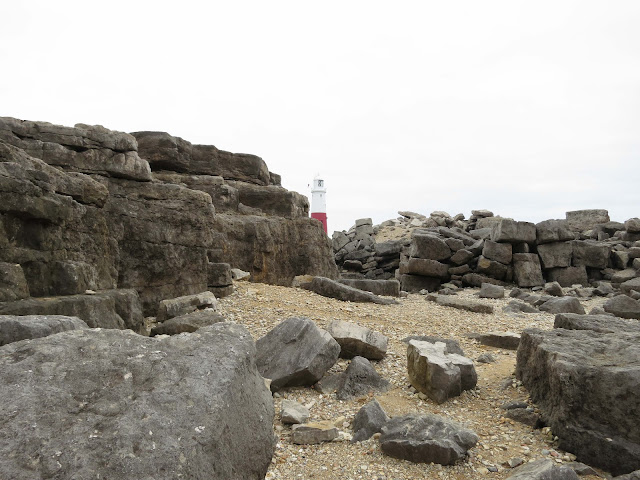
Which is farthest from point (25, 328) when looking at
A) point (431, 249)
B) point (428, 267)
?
point (431, 249)

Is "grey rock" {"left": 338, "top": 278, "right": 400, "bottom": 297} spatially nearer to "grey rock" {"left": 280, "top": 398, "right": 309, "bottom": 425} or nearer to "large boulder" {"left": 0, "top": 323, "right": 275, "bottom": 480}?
"grey rock" {"left": 280, "top": 398, "right": 309, "bottom": 425}

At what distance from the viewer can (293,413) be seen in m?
4.44

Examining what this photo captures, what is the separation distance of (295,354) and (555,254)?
15.1 m

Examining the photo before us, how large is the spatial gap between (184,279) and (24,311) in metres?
4.28

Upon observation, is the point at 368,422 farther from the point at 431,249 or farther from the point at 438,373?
the point at 431,249

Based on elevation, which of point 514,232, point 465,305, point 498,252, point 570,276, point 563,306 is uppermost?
point 514,232

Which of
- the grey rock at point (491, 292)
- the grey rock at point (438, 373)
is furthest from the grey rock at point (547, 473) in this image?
the grey rock at point (491, 292)

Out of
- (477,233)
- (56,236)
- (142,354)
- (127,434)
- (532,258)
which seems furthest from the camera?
(477,233)

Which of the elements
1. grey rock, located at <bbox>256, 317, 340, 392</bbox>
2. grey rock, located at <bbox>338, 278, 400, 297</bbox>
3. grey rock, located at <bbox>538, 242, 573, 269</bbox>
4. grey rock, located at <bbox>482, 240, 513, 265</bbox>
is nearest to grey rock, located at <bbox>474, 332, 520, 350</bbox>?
grey rock, located at <bbox>256, 317, 340, 392</bbox>

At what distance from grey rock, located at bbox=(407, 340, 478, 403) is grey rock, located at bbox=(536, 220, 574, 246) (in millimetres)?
13833

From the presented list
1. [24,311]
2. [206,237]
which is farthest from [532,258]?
[24,311]

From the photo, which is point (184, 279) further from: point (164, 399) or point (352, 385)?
point (164, 399)

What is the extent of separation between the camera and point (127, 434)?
7.03ft

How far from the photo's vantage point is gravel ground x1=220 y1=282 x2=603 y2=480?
3714 mm
